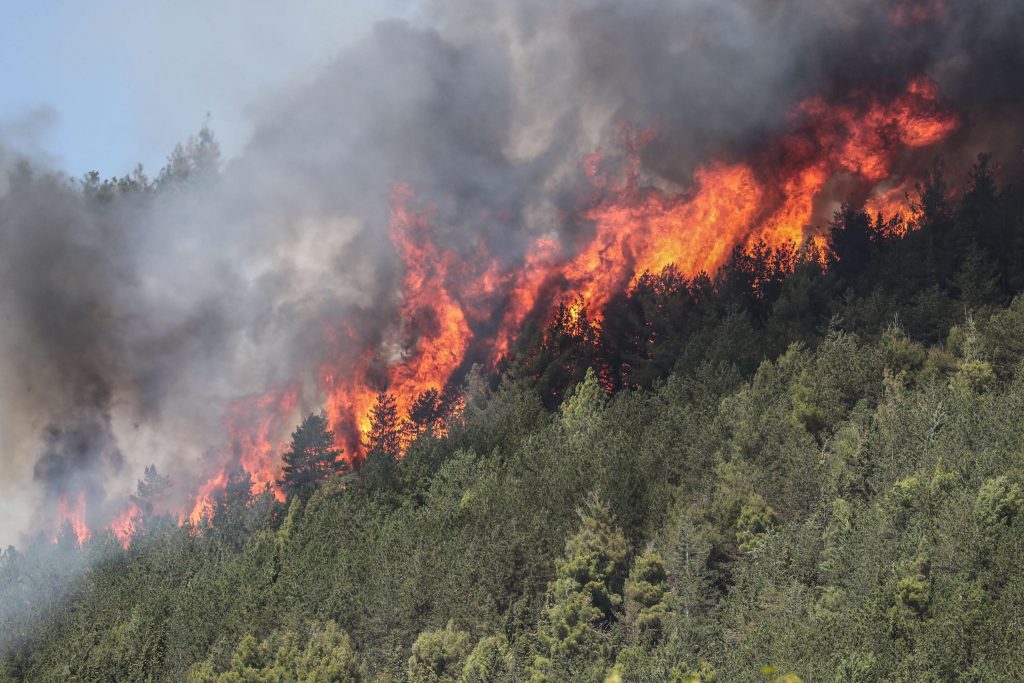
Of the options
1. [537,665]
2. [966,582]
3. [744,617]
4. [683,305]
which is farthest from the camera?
[683,305]

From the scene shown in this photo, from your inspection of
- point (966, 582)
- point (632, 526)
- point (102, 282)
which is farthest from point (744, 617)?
point (102, 282)

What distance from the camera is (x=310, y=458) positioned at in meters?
153

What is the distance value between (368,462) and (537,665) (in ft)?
211

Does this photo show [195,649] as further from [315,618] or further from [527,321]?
[527,321]

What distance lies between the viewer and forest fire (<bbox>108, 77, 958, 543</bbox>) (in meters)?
162

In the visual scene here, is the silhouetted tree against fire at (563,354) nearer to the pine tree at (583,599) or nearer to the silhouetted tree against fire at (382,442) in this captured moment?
the silhouetted tree against fire at (382,442)

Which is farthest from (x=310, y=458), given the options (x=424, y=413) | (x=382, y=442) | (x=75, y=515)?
(x=75, y=515)

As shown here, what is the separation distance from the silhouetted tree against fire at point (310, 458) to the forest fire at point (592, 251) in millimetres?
3849

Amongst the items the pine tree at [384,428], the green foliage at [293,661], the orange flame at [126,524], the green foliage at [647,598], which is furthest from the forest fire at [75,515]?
the green foliage at [647,598]

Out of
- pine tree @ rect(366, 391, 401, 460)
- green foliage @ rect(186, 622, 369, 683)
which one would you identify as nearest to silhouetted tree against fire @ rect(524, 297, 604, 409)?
pine tree @ rect(366, 391, 401, 460)

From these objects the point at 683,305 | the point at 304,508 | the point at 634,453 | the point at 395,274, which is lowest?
the point at 634,453

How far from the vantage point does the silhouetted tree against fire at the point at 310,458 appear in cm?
15200

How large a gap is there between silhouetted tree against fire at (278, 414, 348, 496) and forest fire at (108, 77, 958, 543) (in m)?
3.85

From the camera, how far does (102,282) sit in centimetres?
19012
